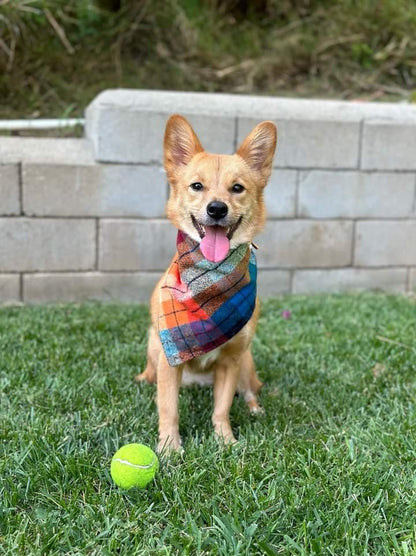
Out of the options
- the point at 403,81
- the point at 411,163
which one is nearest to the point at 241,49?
the point at 403,81

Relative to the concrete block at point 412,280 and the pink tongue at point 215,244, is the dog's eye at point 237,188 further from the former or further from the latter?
the concrete block at point 412,280

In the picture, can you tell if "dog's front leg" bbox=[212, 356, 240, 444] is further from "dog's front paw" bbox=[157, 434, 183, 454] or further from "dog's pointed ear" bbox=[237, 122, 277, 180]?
"dog's pointed ear" bbox=[237, 122, 277, 180]

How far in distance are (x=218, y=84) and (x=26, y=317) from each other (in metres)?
3.65

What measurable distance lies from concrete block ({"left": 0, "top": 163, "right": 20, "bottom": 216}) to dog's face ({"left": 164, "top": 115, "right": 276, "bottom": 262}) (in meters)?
2.16

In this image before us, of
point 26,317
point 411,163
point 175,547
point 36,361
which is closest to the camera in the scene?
point 175,547

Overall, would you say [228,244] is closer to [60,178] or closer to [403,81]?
[60,178]

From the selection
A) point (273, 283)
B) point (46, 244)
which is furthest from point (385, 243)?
point (46, 244)

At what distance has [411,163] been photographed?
514 centimetres

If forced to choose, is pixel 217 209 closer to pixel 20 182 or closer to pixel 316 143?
pixel 20 182

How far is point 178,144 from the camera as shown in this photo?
8.95ft

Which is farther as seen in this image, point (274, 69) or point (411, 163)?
point (274, 69)

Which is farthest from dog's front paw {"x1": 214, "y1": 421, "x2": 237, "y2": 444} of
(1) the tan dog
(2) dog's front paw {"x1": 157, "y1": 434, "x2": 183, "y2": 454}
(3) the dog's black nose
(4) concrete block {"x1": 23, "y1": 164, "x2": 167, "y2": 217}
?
(4) concrete block {"x1": 23, "y1": 164, "x2": 167, "y2": 217}

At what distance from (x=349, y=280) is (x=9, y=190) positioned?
3.08m

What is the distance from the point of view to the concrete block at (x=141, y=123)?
451 cm
